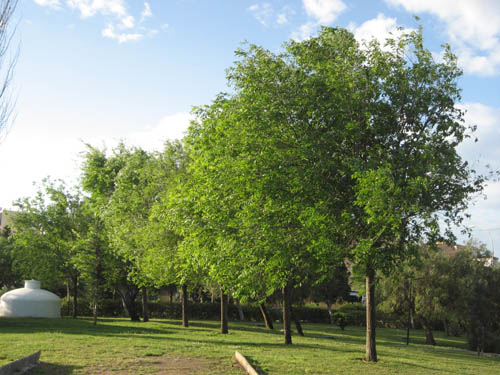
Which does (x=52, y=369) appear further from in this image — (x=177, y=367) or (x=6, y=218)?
(x=6, y=218)

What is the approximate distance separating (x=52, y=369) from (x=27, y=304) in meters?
28.3

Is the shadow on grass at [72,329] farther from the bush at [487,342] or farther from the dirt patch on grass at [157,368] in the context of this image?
the bush at [487,342]

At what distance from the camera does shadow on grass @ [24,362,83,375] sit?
41.1 feet

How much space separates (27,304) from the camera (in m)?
38.4

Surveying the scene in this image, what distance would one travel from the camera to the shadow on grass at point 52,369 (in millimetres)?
12531

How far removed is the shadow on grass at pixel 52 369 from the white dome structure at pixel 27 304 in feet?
89.7

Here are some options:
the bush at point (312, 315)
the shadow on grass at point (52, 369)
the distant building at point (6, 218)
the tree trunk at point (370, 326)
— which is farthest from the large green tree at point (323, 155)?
the bush at point (312, 315)

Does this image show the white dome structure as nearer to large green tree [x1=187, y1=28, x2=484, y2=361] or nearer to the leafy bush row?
the leafy bush row

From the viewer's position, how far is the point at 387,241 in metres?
17.5

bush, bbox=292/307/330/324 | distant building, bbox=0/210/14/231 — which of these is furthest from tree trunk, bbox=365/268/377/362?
bush, bbox=292/307/330/324

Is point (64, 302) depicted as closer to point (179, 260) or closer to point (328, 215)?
point (179, 260)

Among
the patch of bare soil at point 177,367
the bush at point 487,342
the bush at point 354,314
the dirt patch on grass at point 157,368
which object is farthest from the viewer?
the bush at point 354,314

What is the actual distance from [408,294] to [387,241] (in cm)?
2669

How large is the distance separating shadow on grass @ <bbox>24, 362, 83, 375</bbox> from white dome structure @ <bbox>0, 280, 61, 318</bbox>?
89.7ft
